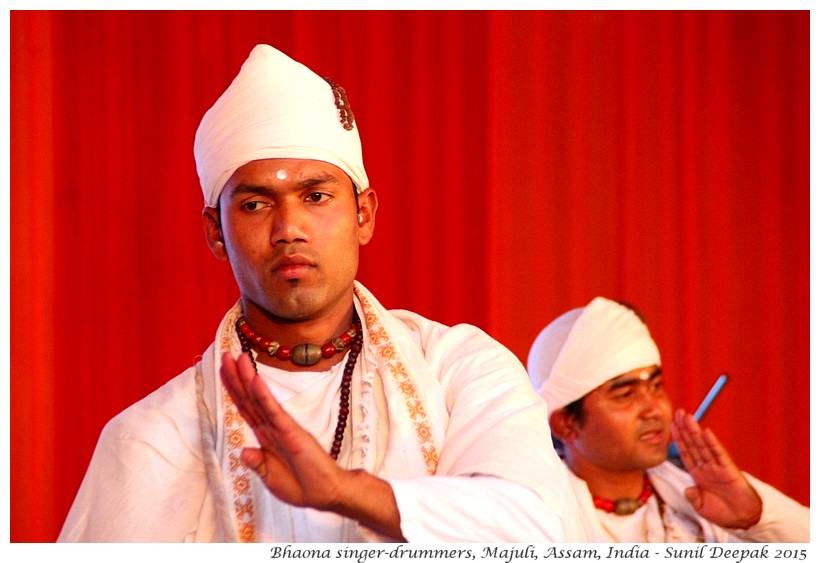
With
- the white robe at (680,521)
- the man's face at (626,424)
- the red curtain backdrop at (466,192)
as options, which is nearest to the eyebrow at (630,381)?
the man's face at (626,424)

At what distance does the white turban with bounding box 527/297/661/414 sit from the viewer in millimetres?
3652

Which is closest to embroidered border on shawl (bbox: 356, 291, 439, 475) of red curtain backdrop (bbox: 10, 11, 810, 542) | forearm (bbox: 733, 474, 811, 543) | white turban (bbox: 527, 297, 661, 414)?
white turban (bbox: 527, 297, 661, 414)

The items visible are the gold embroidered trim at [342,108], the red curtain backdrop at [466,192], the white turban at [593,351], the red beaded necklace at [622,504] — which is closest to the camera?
the gold embroidered trim at [342,108]

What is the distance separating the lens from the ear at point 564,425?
→ 3.72 metres

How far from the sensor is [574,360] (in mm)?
3701

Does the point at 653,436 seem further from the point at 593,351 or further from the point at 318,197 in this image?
the point at 318,197

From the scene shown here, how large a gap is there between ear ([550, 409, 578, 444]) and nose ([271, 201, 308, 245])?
161 centimetres

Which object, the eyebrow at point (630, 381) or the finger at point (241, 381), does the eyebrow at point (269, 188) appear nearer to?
the finger at point (241, 381)

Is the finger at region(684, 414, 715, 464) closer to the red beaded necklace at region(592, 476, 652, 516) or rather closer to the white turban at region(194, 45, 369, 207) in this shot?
the red beaded necklace at region(592, 476, 652, 516)

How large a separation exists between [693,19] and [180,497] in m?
2.86

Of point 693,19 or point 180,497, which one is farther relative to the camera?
point 693,19

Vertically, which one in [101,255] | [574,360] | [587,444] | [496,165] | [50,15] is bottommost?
[587,444]
